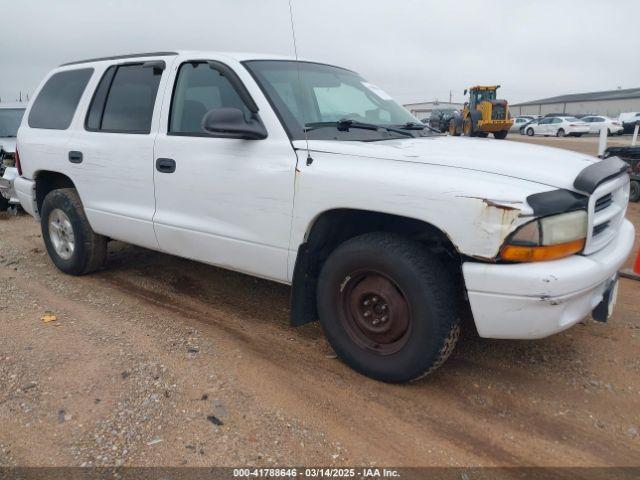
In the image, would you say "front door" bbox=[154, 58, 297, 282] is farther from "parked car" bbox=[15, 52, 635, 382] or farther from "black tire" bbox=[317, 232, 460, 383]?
"black tire" bbox=[317, 232, 460, 383]

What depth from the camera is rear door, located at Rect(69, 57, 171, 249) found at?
4.05 meters

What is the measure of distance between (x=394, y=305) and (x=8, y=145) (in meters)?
8.14

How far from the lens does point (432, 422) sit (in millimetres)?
2801

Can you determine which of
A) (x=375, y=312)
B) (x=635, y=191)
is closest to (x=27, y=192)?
(x=375, y=312)

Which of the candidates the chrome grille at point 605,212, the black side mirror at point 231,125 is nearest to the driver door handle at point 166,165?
the black side mirror at point 231,125

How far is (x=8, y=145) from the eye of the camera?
8688 mm

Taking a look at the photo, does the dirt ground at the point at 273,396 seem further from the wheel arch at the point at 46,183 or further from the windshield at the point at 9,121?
the windshield at the point at 9,121

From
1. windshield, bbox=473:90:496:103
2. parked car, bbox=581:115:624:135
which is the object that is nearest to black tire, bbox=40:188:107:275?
windshield, bbox=473:90:496:103

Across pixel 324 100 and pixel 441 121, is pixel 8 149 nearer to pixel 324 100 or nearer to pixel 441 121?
pixel 324 100

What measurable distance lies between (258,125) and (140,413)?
1.80 metres

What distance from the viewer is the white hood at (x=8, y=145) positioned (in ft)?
28.0

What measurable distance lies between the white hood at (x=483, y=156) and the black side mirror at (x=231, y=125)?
28 centimetres

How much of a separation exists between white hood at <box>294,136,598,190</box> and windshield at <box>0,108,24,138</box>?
327 inches

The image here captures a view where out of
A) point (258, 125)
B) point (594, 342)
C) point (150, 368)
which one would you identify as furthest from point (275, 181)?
point (594, 342)
